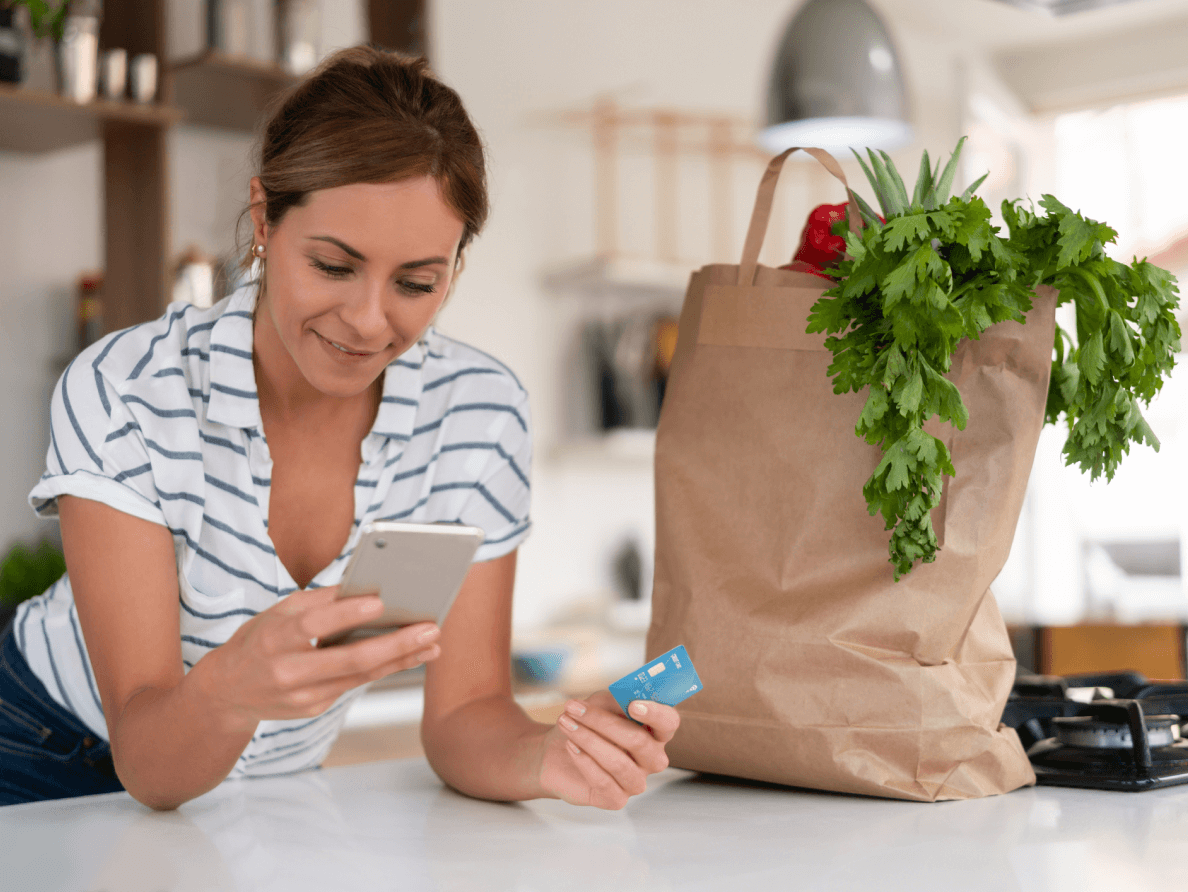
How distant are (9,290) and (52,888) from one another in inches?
87.9

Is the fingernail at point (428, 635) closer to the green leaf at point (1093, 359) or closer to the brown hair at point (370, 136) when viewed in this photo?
the brown hair at point (370, 136)

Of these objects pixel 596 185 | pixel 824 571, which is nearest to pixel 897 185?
pixel 824 571

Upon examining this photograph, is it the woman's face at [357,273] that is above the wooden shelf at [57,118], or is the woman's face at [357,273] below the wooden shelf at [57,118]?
below

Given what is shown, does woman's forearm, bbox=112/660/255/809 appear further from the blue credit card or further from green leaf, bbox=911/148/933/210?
green leaf, bbox=911/148/933/210

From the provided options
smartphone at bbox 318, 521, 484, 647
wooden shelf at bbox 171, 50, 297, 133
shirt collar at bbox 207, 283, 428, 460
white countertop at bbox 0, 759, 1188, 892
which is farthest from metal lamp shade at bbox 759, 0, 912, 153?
smartphone at bbox 318, 521, 484, 647

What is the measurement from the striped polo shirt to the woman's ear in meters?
0.07

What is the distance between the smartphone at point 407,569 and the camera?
626 millimetres

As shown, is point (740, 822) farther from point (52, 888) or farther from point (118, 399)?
point (118, 399)

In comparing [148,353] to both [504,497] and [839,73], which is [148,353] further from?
[839,73]

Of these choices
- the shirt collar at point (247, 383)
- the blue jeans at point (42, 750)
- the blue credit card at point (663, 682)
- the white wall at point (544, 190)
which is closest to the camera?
the blue credit card at point (663, 682)

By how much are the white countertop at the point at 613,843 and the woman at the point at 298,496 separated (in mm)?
49

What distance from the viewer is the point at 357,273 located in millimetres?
872

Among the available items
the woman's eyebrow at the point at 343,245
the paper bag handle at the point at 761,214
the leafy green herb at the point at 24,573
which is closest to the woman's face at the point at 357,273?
the woman's eyebrow at the point at 343,245

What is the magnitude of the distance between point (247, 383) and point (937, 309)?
0.56 m
